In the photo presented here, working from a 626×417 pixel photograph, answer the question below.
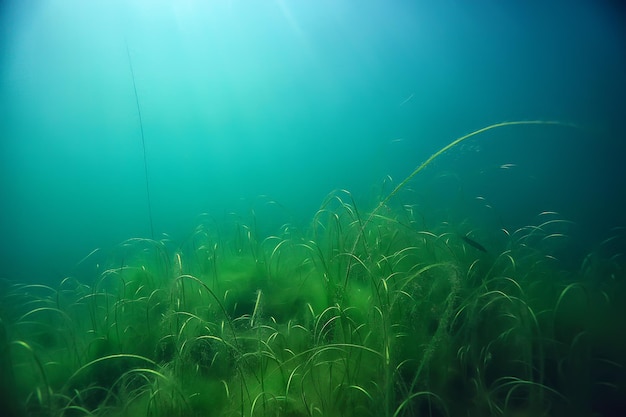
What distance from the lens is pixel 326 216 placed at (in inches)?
124

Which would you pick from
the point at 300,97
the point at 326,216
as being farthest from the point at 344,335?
the point at 300,97

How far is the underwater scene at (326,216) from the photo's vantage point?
4.42 feet

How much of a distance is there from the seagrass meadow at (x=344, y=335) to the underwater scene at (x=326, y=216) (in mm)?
15

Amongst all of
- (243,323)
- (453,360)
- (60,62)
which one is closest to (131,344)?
(243,323)

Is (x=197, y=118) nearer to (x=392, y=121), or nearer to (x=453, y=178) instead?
(x=392, y=121)

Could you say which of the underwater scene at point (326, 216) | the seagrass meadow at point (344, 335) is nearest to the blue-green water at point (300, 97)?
the underwater scene at point (326, 216)

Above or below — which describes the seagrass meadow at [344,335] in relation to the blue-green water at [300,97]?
below

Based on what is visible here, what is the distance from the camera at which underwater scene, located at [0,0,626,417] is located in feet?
4.42

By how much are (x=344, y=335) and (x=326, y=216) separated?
162cm

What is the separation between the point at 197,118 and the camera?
20.0 ft

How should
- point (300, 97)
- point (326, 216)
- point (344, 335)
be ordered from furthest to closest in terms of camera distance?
point (300, 97), point (326, 216), point (344, 335)

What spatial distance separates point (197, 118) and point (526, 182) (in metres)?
5.81

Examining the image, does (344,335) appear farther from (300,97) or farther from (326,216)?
(300,97)

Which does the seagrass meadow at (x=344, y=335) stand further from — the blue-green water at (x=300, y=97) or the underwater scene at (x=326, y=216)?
the blue-green water at (x=300, y=97)
